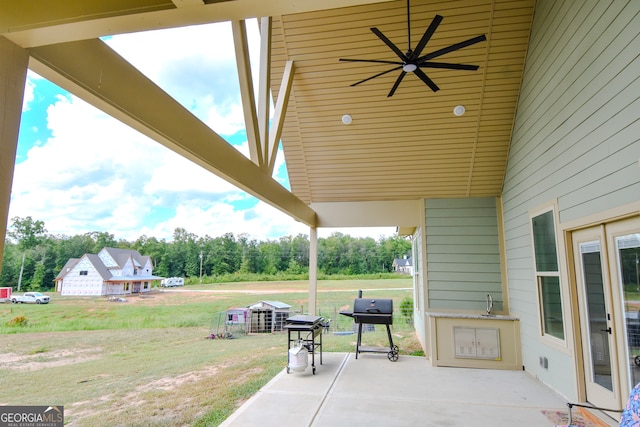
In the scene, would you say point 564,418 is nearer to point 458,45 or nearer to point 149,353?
point 458,45

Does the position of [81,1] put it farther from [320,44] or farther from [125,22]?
[320,44]

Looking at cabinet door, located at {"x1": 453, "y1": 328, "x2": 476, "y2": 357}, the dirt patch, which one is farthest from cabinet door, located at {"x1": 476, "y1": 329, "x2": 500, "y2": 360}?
the dirt patch

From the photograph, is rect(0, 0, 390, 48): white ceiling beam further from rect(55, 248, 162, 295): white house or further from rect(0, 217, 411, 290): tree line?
rect(55, 248, 162, 295): white house

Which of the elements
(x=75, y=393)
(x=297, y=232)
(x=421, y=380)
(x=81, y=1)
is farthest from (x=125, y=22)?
(x=297, y=232)

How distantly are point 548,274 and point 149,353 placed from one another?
726 cm

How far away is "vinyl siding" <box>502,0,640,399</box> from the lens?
9.15 feet

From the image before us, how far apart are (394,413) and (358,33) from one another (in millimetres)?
4737

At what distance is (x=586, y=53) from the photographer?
3301 millimetres

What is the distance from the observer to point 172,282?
24.4 feet

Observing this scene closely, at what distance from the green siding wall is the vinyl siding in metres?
0.39

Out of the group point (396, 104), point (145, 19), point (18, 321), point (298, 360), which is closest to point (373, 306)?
point (298, 360)

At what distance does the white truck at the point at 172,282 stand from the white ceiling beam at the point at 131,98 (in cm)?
507

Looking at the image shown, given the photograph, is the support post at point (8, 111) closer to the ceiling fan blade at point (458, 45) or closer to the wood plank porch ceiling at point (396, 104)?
the wood plank porch ceiling at point (396, 104)

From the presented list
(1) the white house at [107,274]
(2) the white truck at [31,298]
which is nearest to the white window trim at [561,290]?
(2) the white truck at [31,298]
